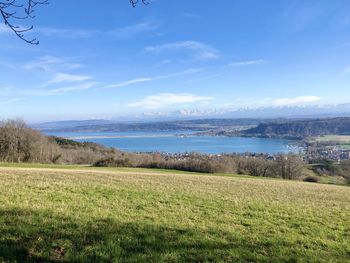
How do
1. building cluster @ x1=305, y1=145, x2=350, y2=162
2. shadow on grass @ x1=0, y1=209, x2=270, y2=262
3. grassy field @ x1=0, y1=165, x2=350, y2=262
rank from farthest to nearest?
building cluster @ x1=305, y1=145, x2=350, y2=162, grassy field @ x1=0, y1=165, x2=350, y2=262, shadow on grass @ x1=0, y1=209, x2=270, y2=262

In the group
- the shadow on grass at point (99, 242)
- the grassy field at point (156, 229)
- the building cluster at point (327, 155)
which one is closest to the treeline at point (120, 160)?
the building cluster at point (327, 155)

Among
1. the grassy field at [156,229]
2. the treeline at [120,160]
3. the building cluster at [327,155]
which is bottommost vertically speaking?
the building cluster at [327,155]

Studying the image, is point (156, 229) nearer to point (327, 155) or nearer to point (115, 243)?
point (115, 243)

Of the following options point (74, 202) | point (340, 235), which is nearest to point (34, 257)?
point (74, 202)

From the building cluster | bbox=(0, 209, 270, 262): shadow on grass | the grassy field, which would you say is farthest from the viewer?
the building cluster

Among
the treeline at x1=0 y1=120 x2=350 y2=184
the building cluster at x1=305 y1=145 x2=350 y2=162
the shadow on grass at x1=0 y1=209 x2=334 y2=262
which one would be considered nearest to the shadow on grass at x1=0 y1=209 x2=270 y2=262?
the shadow on grass at x1=0 y1=209 x2=334 y2=262

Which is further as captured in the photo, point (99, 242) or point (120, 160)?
point (120, 160)

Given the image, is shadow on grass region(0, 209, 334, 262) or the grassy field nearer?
shadow on grass region(0, 209, 334, 262)

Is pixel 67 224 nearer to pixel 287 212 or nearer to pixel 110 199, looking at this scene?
pixel 110 199

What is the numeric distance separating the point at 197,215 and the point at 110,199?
9.15 feet

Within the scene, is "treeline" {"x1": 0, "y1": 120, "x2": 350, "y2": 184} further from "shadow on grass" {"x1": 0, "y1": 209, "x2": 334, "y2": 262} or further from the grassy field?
"shadow on grass" {"x1": 0, "y1": 209, "x2": 334, "y2": 262}

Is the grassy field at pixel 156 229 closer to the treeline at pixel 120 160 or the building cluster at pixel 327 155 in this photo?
the treeline at pixel 120 160

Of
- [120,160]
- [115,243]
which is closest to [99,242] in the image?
[115,243]

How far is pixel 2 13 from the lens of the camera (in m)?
5.45
